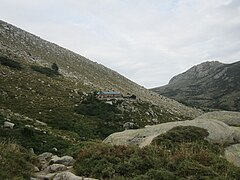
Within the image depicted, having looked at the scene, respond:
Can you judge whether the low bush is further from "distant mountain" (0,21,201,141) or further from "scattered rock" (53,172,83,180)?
"distant mountain" (0,21,201,141)

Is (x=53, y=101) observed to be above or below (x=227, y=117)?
above

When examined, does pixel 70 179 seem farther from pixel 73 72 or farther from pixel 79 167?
pixel 73 72

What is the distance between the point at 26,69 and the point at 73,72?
15.6 metres

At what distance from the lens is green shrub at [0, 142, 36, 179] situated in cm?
864

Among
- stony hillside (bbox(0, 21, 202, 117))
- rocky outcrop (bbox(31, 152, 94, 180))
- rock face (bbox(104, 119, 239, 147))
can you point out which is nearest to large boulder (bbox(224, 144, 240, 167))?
rock face (bbox(104, 119, 239, 147))

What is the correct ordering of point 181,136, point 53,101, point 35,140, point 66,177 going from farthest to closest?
point 53,101, point 35,140, point 181,136, point 66,177

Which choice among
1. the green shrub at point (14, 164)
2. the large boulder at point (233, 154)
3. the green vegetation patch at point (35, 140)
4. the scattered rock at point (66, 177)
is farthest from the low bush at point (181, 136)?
the green vegetation patch at point (35, 140)

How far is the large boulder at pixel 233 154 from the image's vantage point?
36.8 feet

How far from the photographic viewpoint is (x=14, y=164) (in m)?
9.30

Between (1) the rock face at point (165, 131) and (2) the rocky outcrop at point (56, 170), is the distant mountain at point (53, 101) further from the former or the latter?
(2) the rocky outcrop at point (56, 170)

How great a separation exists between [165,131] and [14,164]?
26.0ft

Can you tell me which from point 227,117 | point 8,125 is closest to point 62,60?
point 8,125

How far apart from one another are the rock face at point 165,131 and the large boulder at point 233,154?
663 mm

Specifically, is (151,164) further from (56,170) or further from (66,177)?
(56,170)
